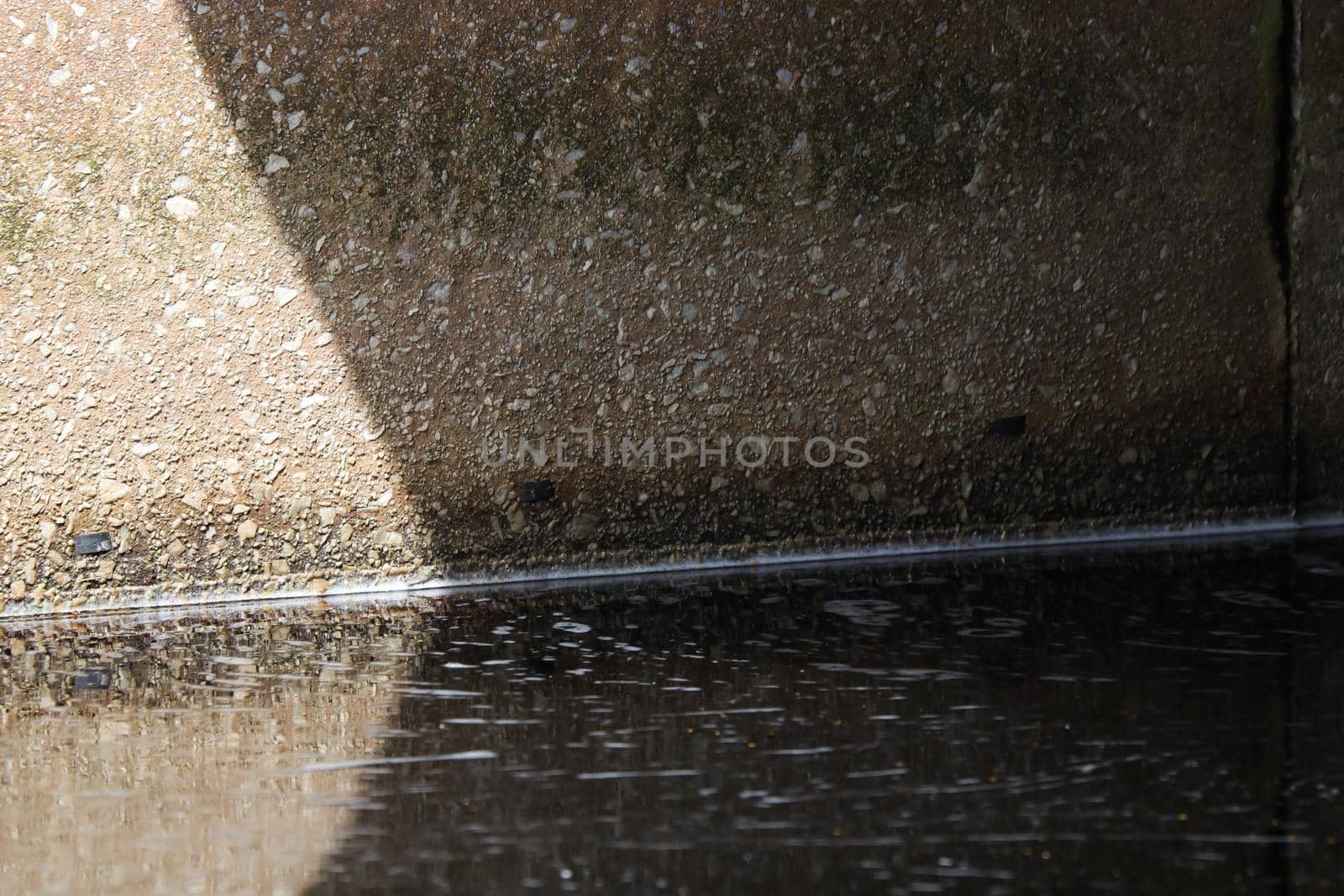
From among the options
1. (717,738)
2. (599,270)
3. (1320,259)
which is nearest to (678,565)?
(599,270)

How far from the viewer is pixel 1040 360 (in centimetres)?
313

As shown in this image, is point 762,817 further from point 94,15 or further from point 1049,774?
point 94,15

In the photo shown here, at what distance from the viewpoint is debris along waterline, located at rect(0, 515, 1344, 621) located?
2.97 meters

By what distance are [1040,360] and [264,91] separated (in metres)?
1.67

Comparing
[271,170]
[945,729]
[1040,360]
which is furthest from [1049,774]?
[271,170]

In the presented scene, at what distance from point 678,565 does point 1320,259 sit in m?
1.53

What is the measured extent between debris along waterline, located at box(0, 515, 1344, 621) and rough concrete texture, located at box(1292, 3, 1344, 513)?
13 cm

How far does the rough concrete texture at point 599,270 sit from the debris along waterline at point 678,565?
0.03m

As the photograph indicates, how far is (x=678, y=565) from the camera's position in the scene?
3.09m

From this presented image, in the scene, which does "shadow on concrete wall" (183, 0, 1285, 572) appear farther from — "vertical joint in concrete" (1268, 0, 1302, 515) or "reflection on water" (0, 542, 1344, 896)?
"reflection on water" (0, 542, 1344, 896)

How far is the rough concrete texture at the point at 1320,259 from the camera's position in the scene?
3.18m

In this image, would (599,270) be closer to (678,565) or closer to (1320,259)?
(678,565)

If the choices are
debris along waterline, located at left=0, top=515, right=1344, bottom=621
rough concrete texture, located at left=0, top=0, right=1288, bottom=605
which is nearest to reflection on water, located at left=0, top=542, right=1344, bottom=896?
debris along waterline, located at left=0, top=515, right=1344, bottom=621

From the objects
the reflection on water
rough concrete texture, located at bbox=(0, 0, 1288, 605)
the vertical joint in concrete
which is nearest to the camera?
the reflection on water
